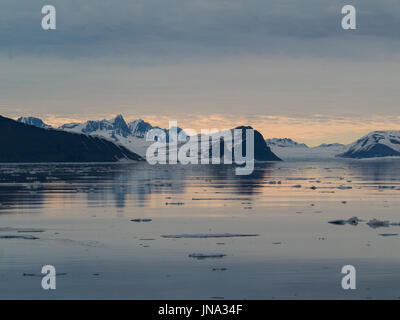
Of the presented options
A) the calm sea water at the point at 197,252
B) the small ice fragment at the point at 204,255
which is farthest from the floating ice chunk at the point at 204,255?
the calm sea water at the point at 197,252

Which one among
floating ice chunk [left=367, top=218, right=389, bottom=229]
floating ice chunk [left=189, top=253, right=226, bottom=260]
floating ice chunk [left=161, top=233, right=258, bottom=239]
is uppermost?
floating ice chunk [left=367, top=218, right=389, bottom=229]

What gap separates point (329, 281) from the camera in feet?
60.9

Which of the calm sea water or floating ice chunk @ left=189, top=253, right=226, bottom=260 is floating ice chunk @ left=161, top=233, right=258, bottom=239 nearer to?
the calm sea water

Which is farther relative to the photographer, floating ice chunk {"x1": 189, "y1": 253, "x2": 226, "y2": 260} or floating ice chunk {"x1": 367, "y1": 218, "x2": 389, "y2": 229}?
floating ice chunk {"x1": 367, "y1": 218, "x2": 389, "y2": 229}

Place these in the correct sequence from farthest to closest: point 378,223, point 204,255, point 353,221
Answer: point 353,221 → point 378,223 → point 204,255

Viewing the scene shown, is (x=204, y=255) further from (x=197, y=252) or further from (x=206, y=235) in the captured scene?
(x=206, y=235)

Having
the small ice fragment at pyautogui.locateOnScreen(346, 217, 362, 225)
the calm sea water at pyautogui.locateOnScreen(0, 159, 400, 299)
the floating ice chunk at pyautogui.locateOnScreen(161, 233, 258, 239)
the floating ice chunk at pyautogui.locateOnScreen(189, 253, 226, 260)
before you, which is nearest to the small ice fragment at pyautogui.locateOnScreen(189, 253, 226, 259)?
the floating ice chunk at pyautogui.locateOnScreen(189, 253, 226, 260)

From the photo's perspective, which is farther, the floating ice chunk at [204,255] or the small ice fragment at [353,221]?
the small ice fragment at [353,221]

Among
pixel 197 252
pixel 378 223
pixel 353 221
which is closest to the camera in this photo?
pixel 197 252

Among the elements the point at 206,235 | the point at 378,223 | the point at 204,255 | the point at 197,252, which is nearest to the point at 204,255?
the point at 204,255

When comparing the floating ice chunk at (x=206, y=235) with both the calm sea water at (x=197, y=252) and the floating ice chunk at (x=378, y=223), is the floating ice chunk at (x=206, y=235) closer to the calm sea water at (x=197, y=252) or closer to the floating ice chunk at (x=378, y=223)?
Result: the calm sea water at (x=197, y=252)

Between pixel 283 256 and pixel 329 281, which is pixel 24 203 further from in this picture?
pixel 329 281
